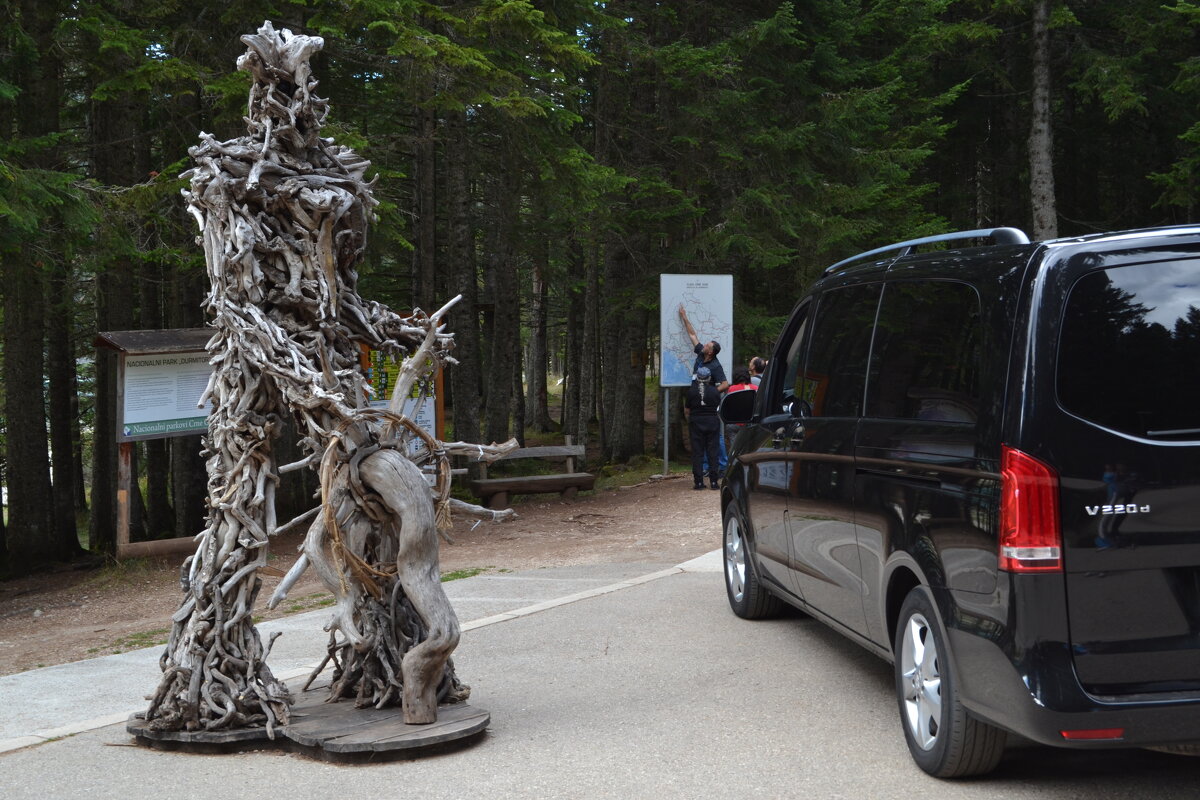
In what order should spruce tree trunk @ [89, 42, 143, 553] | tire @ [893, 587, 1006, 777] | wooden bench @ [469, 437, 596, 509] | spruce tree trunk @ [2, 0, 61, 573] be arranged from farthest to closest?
wooden bench @ [469, 437, 596, 509]
spruce tree trunk @ [89, 42, 143, 553]
spruce tree trunk @ [2, 0, 61, 573]
tire @ [893, 587, 1006, 777]

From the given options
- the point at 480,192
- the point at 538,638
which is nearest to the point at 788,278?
the point at 480,192

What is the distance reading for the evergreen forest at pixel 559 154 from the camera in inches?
548

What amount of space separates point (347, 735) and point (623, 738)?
1.28 m

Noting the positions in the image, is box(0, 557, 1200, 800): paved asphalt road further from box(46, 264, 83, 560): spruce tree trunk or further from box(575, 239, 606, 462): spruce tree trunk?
box(575, 239, 606, 462): spruce tree trunk

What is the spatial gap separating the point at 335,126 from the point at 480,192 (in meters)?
15.3

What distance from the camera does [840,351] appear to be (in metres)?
6.25

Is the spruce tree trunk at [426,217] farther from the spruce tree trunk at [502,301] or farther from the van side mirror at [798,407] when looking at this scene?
the van side mirror at [798,407]

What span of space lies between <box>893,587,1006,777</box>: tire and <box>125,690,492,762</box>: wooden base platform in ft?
6.43

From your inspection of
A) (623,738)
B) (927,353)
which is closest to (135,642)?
(623,738)

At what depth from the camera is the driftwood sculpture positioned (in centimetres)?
536

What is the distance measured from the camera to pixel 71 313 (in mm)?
20438

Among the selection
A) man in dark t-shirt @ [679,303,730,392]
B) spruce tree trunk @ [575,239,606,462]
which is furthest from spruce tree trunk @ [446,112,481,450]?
spruce tree trunk @ [575,239,606,462]

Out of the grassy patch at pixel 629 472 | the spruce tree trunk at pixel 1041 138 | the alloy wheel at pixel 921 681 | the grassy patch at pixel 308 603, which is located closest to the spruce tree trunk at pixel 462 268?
the grassy patch at pixel 629 472

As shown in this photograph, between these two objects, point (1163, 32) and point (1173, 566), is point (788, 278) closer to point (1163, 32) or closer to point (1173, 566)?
point (1163, 32)
